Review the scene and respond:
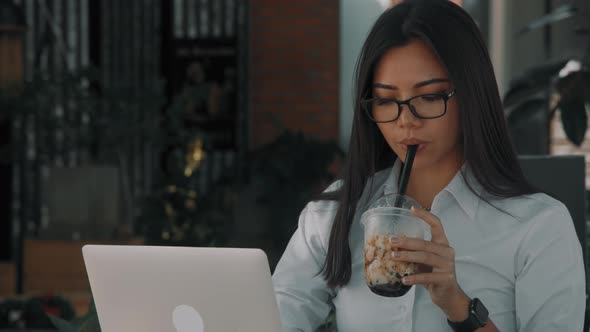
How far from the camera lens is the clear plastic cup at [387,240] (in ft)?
4.34

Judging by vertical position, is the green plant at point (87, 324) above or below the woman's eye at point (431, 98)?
below

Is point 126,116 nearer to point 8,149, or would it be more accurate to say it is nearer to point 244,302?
point 8,149

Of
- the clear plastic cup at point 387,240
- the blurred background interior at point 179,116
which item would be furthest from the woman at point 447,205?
the blurred background interior at point 179,116

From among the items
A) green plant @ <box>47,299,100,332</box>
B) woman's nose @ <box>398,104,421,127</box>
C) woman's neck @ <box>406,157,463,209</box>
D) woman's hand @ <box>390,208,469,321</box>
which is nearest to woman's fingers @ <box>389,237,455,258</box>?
woman's hand @ <box>390,208,469,321</box>

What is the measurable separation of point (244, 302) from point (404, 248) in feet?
0.77

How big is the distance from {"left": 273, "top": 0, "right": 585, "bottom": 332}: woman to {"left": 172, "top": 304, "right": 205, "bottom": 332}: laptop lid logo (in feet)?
1.18

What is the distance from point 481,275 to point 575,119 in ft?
4.94

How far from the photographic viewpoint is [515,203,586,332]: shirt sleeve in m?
1.54

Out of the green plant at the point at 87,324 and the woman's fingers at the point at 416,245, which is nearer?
the woman's fingers at the point at 416,245

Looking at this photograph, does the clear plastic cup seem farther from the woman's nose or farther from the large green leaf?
the large green leaf

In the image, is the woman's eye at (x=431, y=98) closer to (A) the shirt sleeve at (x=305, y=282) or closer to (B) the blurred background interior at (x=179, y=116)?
(A) the shirt sleeve at (x=305, y=282)

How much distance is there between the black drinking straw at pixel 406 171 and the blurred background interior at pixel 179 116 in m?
3.49

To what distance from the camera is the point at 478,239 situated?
1666 millimetres

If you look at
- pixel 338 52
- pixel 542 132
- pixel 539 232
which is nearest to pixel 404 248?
pixel 539 232
